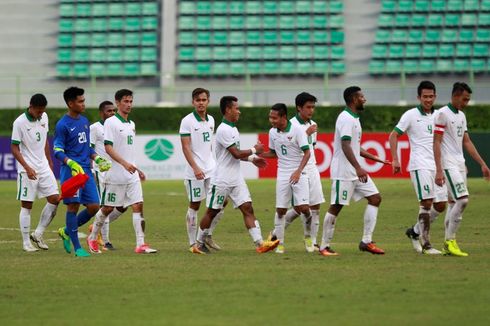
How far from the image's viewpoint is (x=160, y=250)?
1519 centimetres

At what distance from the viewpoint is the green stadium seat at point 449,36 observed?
46.6 m

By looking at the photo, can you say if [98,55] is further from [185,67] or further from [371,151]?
[371,151]

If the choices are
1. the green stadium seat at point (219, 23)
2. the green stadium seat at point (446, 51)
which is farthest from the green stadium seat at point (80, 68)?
the green stadium seat at point (446, 51)

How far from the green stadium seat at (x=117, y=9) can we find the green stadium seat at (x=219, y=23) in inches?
176

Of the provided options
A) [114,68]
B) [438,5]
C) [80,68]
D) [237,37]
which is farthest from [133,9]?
[438,5]

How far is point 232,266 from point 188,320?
12.4 feet

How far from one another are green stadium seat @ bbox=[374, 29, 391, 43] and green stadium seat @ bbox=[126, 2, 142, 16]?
1094 cm

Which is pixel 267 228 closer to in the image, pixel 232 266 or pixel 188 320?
pixel 232 266

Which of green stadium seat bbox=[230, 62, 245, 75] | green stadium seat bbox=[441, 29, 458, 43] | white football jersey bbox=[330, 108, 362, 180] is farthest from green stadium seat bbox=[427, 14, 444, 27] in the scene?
white football jersey bbox=[330, 108, 362, 180]

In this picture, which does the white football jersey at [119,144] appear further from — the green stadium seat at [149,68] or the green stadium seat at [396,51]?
the green stadium seat at [149,68]

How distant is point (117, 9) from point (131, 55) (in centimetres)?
279

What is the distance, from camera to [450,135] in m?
13.8

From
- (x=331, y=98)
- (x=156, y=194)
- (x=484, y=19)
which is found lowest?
(x=156, y=194)

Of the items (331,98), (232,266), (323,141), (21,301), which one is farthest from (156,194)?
(21,301)
